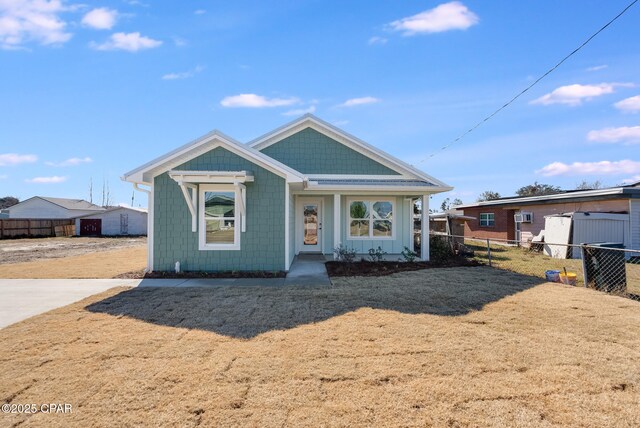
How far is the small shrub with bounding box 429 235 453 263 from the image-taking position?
1234cm

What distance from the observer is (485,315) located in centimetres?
558

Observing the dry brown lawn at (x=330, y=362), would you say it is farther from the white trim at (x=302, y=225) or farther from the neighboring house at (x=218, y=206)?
the white trim at (x=302, y=225)

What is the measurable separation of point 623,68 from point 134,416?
46.8ft

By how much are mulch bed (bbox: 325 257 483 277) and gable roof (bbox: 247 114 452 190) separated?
127 inches

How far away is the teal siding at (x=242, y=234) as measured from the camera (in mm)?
9398

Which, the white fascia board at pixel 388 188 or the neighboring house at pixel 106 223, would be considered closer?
the white fascia board at pixel 388 188

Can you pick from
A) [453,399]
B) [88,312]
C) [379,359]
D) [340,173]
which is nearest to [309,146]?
[340,173]

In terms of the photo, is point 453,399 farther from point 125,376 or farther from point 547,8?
point 547,8

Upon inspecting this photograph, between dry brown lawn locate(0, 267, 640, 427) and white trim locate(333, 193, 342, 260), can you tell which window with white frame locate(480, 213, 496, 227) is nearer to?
white trim locate(333, 193, 342, 260)

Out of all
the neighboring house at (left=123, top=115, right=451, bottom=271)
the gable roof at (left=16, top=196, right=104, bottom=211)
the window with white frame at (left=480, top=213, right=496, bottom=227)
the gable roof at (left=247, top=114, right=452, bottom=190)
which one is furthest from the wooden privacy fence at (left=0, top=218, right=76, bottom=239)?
the window with white frame at (left=480, top=213, right=496, bottom=227)

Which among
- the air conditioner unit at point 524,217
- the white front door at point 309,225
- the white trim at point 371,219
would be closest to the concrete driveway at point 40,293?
the white front door at point 309,225

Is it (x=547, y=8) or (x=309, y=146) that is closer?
(x=547, y=8)

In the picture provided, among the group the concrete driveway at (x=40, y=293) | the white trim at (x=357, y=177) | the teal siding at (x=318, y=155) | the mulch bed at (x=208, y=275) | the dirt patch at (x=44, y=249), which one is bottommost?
the concrete driveway at (x=40, y=293)

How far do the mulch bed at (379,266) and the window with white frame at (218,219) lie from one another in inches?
118
